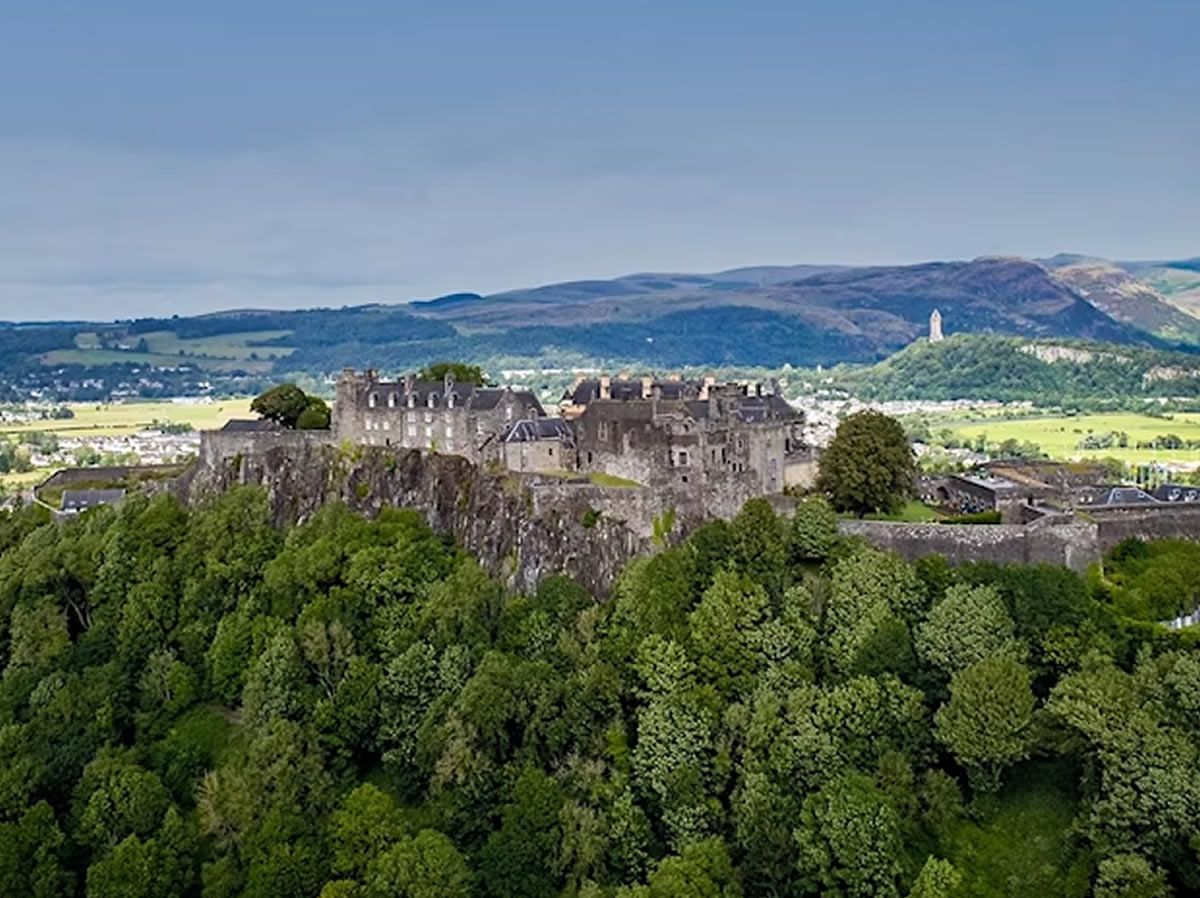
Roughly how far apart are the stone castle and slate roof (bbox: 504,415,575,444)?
2.2 inches

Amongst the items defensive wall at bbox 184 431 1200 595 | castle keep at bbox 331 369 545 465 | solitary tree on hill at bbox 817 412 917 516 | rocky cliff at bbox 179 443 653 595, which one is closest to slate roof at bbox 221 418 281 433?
rocky cliff at bbox 179 443 653 595

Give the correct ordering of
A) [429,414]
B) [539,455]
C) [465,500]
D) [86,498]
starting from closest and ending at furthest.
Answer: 1. [465,500]
2. [539,455]
3. [429,414]
4. [86,498]

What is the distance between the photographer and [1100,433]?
177 m

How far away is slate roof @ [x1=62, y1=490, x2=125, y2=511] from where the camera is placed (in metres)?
95.1

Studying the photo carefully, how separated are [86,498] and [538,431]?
4361 centimetres

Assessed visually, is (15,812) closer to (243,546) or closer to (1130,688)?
(243,546)

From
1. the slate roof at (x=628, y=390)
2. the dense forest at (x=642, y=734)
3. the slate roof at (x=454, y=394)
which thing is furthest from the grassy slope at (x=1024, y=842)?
the slate roof at (x=454, y=394)

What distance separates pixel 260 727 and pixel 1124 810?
127 ft

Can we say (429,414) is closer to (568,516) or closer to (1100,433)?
(568,516)

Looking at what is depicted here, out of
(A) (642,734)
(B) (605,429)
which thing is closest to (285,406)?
(B) (605,429)

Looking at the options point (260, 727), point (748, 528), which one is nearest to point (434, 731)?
point (260, 727)

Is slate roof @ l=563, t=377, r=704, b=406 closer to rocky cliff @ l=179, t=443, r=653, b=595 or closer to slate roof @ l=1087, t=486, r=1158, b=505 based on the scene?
rocky cliff @ l=179, t=443, r=653, b=595

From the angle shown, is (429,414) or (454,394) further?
(454,394)

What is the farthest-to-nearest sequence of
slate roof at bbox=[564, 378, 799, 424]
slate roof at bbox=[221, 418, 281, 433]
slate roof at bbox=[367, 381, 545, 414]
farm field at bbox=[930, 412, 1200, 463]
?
farm field at bbox=[930, 412, 1200, 463]
slate roof at bbox=[221, 418, 281, 433]
slate roof at bbox=[367, 381, 545, 414]
slate roof at bbox=[564, 378, 799, 424]
